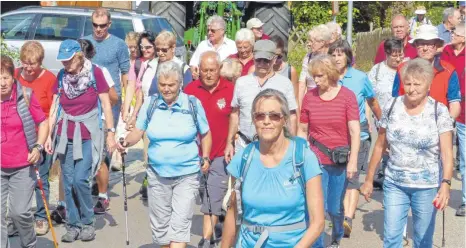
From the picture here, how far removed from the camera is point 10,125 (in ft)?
24.6

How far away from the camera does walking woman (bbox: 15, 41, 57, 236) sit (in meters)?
8.72

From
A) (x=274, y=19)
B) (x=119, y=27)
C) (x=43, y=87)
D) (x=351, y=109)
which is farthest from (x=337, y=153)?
(x=274, y=19)

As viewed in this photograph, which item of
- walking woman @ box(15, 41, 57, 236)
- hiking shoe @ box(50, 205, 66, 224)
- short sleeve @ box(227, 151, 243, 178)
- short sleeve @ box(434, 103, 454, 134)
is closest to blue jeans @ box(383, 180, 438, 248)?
short sleeve @ box(434, 103, 454, 134)

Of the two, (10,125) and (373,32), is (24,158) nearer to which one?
(10,125)

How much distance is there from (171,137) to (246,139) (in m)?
1.14

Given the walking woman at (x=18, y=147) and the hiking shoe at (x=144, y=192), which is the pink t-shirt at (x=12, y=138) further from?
the hiking shoe at (x=144, y=192)

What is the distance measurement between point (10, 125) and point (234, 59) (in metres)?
2.65

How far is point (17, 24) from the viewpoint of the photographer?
16.7 metres

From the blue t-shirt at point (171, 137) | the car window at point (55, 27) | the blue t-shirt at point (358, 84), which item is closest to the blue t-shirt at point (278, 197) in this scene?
the blue t-shirt at point (171, 137)

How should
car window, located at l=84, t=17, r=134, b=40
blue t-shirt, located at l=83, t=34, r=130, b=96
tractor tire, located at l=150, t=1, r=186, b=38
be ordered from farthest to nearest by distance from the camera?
tractor tire, located at l=150, t=1, r=186, b=38 < car window, located at l=84, t=17, r=134, b=40 < blue t-shirt, located at l=83, t=34, r=130, b=96

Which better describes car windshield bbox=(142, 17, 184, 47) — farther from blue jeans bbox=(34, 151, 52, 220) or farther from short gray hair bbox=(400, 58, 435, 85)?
short gray hair bbox=(400, 58, 435, 85)

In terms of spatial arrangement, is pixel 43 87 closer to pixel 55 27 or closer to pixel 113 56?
pixel 113 56

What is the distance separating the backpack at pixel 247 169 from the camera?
519cm

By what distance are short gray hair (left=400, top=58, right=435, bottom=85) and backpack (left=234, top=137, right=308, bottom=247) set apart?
175cm
